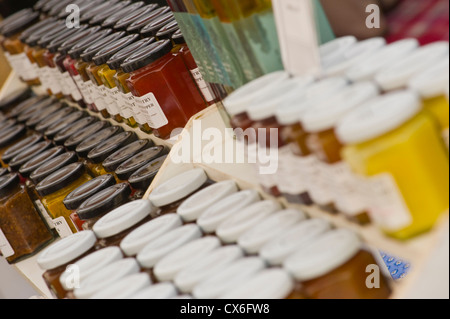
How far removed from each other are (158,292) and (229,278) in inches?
5.8

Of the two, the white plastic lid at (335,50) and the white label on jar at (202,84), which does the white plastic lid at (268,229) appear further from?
the white label on jar at (202,84)

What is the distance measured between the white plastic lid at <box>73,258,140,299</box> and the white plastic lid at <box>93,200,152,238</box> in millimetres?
178

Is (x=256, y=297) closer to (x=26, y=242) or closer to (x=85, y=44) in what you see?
(x=26, y=242)

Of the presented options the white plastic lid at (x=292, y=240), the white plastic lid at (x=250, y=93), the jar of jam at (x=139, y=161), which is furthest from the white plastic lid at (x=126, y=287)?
the jar of jam at (x=139, y=161)

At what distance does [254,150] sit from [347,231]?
0.24 meters

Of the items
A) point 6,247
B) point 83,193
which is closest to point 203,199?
point 83,193

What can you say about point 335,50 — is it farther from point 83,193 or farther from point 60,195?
point 60,195

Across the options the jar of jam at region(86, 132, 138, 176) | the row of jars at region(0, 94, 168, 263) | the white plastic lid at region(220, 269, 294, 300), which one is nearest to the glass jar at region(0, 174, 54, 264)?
the row of jars at region(0, 94, 168, 263)

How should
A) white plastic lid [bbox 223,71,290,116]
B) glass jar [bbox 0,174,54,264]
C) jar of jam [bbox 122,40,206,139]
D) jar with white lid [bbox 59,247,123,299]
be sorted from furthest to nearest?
glass jar [bbox 0,174,54,264] → jar of jam [bbox 122,40,206,139] → jar with white lid [bbox 59,247,123,299] → white plastic lid [bbox 223,71,290,116]

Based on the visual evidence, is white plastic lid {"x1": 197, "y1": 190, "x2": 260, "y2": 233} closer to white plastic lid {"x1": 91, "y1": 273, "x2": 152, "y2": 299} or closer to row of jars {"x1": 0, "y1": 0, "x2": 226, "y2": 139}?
white plastic lid {"x1": 91, "y1": 273, "x2": 152, "y2": 299}

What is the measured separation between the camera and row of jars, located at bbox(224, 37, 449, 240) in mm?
993

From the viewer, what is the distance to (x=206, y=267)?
1.28m

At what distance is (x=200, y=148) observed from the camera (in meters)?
1.83
